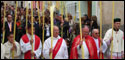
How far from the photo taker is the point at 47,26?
5.81m

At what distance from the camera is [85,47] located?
4.26 metres

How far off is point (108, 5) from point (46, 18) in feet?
6.40

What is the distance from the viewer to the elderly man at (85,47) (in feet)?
13.6

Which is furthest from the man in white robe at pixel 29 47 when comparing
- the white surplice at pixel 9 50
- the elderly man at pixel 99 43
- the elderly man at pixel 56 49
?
the elderly man at pixel 99 43

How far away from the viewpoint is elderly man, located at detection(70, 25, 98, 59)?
415 cm

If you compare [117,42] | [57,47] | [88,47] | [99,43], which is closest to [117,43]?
[117,42]

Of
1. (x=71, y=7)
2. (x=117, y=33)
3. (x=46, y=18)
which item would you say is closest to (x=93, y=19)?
(x=46, y=18)

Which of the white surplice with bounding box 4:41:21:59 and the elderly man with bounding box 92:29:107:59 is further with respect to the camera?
the white surplice with bounding box 4:41:21:59

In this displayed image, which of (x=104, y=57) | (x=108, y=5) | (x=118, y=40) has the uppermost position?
(x=108, y=5)

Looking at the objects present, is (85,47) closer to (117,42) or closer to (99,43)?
(99,43)

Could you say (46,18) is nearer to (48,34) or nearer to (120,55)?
(48,34)

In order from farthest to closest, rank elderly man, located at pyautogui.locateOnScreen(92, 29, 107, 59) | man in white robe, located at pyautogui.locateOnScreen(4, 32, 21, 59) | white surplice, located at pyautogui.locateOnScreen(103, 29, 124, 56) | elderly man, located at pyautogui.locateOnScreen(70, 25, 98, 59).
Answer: white surplice, located at pyautogui.locateOnScreen(103, 29, 124, 56)
man in white robe, located at pyautogui.locateOnScreen(4, 32, 21, 59)
elderly man, located at pyautogui.locateOnScreen(92, 29, 107, 59)
elderly man, located at pyautogui.locateOnScreen(70, 25, 98, 59)

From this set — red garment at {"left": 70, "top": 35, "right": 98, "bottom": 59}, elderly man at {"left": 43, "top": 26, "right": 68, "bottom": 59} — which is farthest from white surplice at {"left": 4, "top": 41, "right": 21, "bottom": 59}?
red garment at {"left": 70, "top": 35, "right": 98, "bottom": 59}

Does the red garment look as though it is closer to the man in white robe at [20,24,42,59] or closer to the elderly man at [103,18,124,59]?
the elderly man at [103,18,124,59]
